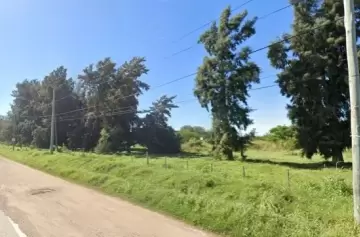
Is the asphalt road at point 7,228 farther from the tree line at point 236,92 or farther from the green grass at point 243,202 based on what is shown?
the tree line at point 236,92

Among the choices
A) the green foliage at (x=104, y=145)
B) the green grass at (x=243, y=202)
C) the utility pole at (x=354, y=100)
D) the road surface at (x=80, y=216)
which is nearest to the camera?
the utility pole at (x=354, y=100)

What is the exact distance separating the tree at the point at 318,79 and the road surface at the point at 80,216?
2555 centimetres

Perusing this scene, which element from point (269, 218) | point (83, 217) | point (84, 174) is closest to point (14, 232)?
point (83, 217)

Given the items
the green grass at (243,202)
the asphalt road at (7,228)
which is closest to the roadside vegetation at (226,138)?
the green grass at (243,202)

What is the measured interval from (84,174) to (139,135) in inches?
1758

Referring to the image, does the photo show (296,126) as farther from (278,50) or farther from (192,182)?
(192,182)

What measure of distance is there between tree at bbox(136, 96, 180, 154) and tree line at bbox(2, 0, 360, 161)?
17 centimetres

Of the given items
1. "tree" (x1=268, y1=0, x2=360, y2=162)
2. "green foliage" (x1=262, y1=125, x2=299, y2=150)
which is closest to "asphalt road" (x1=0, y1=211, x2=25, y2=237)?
"tree" (x1=268, y1=0, x2=360, y2=162)

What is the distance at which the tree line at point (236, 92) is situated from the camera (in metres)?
34.4

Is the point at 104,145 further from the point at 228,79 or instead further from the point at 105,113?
the point at 228,79

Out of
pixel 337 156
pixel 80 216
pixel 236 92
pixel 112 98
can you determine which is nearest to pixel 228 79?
pixel 236 92

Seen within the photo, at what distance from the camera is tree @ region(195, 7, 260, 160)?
42500 millimetres

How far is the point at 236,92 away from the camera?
42.9 m

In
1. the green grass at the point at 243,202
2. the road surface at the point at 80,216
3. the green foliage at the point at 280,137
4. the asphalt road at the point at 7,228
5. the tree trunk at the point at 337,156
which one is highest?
the green foliage at the point at 280,137
